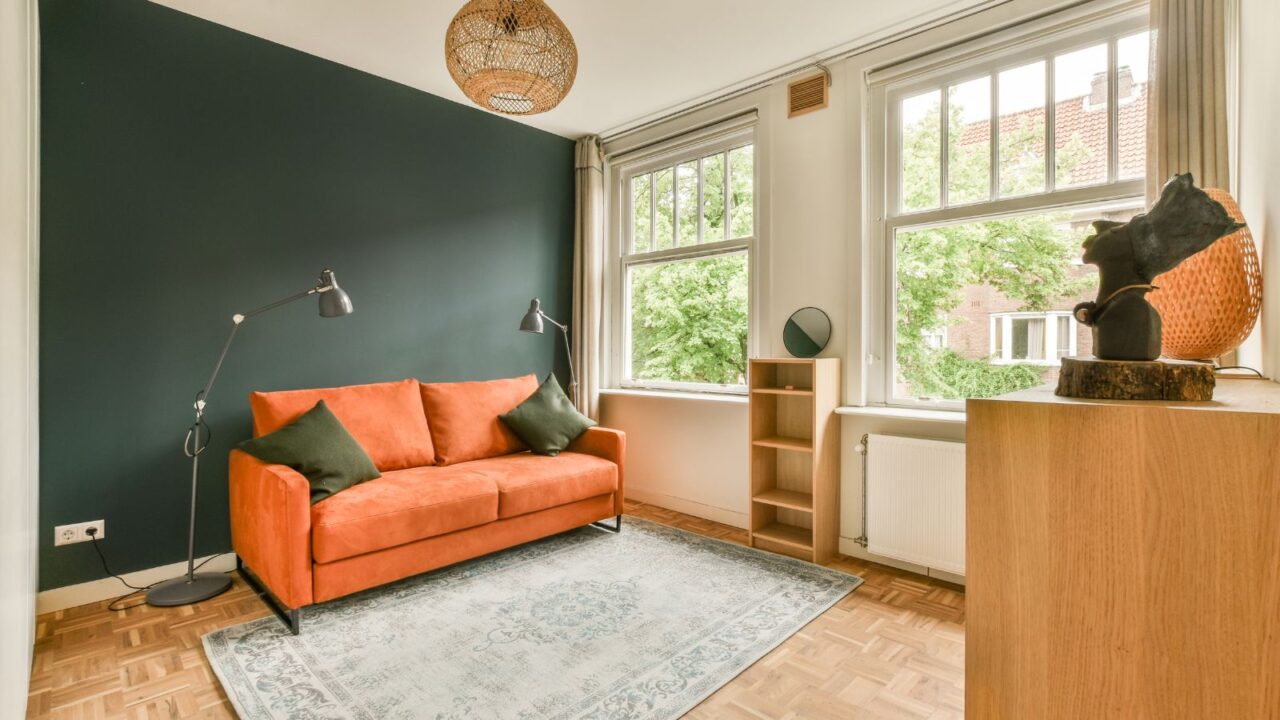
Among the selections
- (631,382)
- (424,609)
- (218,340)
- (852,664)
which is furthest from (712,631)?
(218,340)

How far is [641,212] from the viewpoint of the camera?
471 centimetres

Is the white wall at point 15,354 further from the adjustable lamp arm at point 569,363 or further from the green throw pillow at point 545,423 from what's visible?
the adjustable lamp arm at point 569,363

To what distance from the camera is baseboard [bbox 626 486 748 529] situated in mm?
3883

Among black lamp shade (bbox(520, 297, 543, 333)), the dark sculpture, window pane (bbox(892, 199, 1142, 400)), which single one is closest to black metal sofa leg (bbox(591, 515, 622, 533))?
black lamp shade (bbox(520, 297, 543, 333))

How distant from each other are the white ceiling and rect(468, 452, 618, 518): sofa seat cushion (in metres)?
2.32

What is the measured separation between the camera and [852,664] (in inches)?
86.9

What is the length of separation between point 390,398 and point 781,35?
295cm

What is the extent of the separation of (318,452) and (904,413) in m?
2.85

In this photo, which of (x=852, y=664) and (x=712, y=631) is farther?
(x=712, y=631)

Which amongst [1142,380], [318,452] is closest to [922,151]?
[1142,380]

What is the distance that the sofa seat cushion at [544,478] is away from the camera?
10.2ft

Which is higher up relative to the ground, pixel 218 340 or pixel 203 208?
pixel 203 208

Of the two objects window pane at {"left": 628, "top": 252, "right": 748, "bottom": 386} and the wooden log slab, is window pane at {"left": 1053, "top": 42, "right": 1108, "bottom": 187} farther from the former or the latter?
the wooden log slab

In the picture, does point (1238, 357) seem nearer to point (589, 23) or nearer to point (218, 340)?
point (589, 23)
